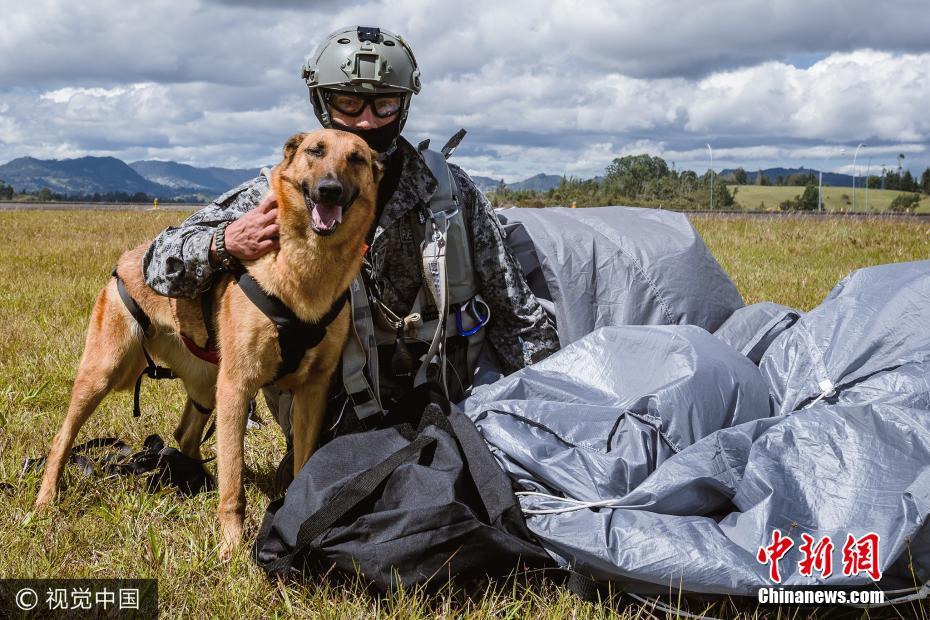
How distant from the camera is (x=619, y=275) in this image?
4.23m

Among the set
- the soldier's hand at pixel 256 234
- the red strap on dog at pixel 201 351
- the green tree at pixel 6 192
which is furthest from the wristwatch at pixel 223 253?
the green tree at pixel 6 192

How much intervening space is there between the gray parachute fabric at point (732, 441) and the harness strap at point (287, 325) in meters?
0.80

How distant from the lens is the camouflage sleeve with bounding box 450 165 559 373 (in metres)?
4.19

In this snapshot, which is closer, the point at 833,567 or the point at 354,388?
→ the point at 833,567

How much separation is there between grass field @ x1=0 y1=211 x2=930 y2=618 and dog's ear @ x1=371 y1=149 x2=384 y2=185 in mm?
1820

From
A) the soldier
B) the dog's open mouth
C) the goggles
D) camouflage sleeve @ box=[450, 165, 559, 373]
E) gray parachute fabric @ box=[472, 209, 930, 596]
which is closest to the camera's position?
gray parachute fabric @ box=[472, 209, 930, 596]

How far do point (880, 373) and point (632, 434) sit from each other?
1190 mm

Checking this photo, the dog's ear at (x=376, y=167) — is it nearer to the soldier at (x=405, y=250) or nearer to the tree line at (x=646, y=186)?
the soldier at (x=405, y=250)

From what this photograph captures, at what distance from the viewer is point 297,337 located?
341 cm

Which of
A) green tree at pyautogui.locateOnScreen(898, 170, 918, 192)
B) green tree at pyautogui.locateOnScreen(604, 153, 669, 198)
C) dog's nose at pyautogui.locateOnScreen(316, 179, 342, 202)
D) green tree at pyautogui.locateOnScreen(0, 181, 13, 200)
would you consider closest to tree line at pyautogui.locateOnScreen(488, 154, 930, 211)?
green tree at pyautogui.locateOnScreen(604, 153, 669, 198)

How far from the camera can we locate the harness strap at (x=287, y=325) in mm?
3376

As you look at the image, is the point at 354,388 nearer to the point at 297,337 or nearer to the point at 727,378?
the point at 297,337

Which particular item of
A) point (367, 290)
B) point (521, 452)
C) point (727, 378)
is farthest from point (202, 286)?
point (727, 378)

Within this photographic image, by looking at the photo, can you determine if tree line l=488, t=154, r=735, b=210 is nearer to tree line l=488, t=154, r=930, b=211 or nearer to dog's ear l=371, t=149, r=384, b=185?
tree line l=488, t=154, r=930, b=211
